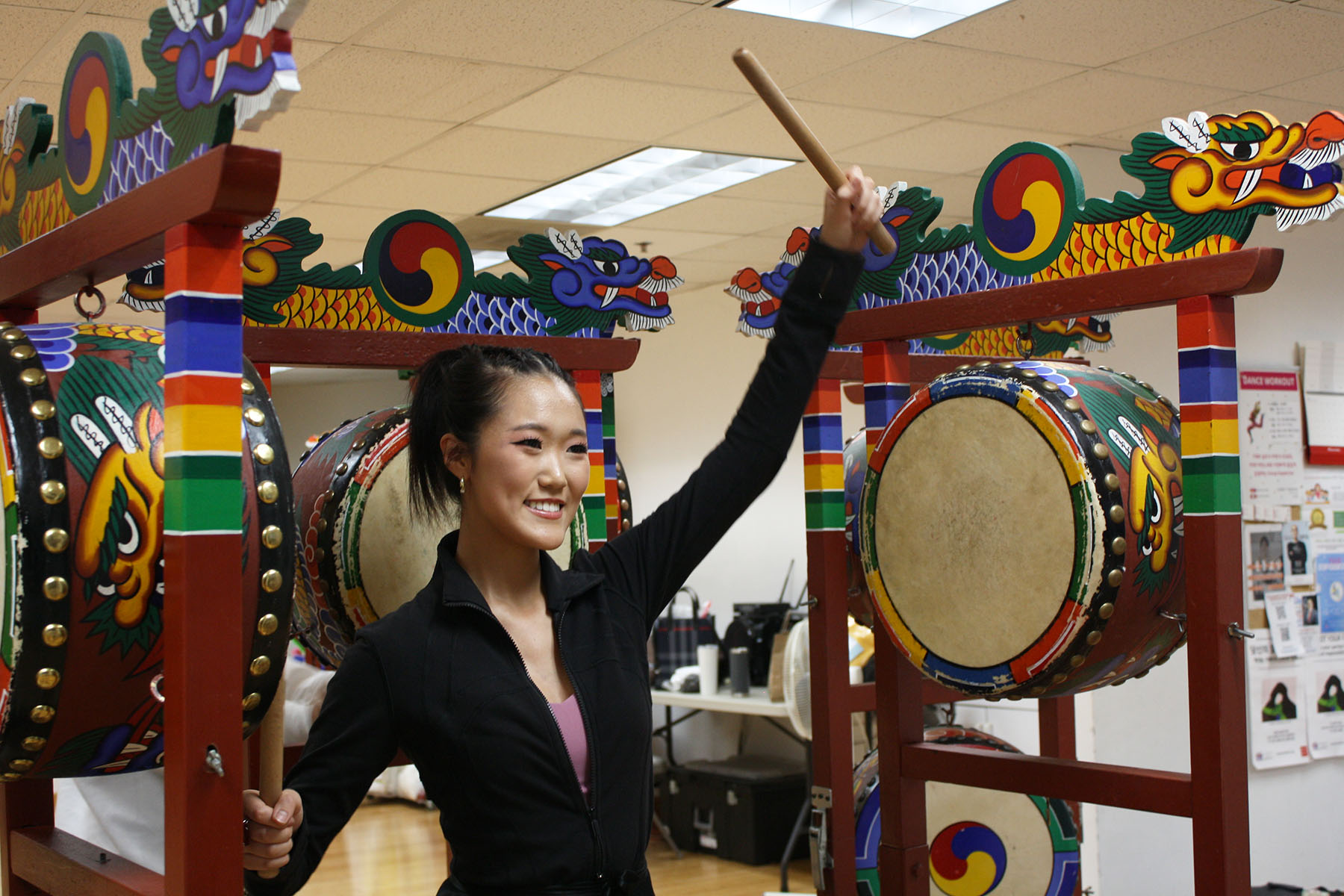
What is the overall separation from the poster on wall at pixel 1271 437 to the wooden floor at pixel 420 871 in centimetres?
236

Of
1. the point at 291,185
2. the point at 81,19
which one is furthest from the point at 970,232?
the point at 291,185

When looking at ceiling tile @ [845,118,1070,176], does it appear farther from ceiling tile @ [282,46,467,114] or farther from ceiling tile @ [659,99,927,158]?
ceiling tile @ [282,46,467,114]

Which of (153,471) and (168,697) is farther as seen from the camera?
(153,471)

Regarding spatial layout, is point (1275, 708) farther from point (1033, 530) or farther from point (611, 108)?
point (1033, 530)

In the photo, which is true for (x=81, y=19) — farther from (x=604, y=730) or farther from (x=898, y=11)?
(x=604, y=730)

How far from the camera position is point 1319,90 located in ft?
13.2

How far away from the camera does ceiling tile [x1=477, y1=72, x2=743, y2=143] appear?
148 inches

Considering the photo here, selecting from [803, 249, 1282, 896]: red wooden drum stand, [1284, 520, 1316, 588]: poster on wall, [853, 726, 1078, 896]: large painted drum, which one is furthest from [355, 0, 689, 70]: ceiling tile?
[1284, 520, 1316, 588]: poster on wall

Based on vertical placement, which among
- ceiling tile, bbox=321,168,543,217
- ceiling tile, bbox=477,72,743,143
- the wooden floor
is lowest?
the wooden floor

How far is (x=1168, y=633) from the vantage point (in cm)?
186

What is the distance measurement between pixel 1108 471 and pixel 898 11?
1.94m

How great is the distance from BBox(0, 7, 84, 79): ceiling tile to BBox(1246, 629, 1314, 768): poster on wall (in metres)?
4.05

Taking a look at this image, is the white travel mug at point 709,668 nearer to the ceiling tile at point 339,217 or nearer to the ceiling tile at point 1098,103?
the ceiling tile at point 339,217

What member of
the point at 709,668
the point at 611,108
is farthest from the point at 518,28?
the point at 709,668
